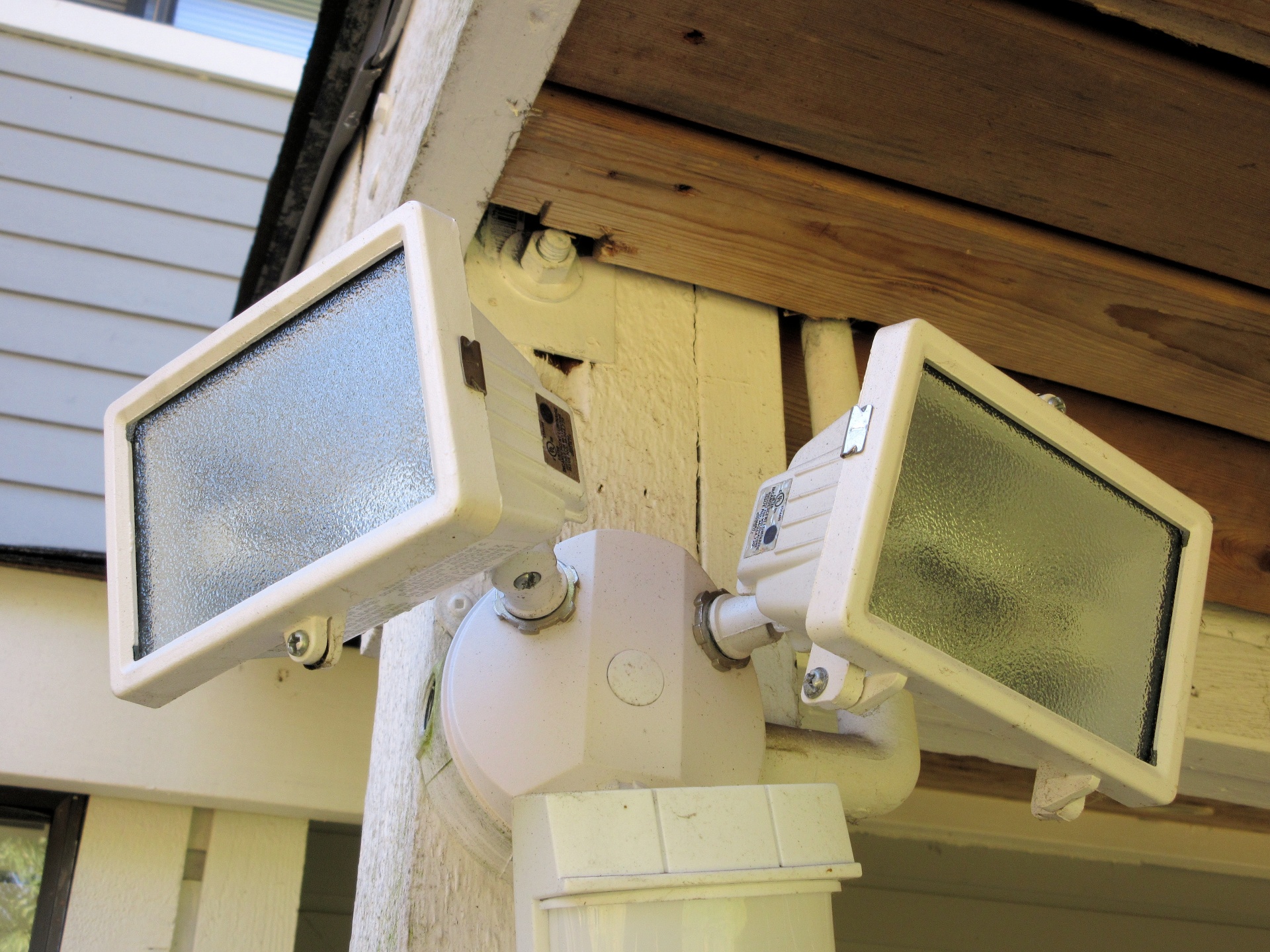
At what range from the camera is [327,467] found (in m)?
0.67

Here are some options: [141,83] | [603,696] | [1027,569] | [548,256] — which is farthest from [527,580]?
[141,83]

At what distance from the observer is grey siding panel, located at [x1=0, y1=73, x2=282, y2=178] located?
296 centimetres

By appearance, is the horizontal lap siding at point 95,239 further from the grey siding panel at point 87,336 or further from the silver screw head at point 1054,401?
the silver screw head at point 1054,401

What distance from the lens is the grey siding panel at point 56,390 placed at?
8.14 ft

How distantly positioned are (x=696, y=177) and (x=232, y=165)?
2492mm

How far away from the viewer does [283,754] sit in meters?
1.79

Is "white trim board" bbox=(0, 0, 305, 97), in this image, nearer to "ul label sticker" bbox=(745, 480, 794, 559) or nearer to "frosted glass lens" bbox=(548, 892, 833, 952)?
"ul label sticker" bbox=(745, 480, 794, 559)

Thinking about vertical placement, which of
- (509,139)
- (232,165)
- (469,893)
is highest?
(232,165)

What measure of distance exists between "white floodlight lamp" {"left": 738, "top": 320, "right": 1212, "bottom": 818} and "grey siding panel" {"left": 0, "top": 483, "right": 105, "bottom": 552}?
1973 millimetres

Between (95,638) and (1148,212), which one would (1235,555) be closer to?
(1148,212)

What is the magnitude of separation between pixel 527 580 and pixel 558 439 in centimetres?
10

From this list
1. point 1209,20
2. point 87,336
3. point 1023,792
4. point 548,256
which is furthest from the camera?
point 87,336

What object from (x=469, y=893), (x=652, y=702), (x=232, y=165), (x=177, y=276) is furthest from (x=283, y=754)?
(x=232, y=165)

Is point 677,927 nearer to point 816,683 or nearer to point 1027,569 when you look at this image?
point 816,683
